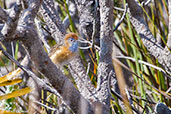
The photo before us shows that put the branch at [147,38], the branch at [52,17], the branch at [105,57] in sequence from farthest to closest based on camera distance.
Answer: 1. the branch at [147,38]
2. the branch at [52,17]
3. the branch at [105,57]

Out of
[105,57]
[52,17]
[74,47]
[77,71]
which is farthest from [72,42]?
[105,57]

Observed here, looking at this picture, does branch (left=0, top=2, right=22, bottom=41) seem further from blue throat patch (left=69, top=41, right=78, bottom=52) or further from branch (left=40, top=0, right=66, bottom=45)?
blue throat patch (left=69, top=41, right=78, bottom=52)

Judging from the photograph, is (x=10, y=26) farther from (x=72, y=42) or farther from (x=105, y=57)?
(x=72, y=42)

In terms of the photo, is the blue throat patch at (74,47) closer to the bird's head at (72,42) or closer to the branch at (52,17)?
the bird's head at (72,42)

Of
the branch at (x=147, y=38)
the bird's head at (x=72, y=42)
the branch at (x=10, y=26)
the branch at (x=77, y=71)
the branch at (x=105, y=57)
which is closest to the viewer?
the branch at (x=10, y=26)

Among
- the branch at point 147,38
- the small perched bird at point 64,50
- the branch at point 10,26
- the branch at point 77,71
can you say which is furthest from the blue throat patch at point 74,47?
the branch at point 10,26

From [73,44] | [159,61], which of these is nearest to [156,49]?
[159,61]

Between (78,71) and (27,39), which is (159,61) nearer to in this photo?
(78,71)

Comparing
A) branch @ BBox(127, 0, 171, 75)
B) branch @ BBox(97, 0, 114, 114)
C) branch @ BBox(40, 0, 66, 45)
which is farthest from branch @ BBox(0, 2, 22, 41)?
branch @ BBox(127, 0, 171, 75)
